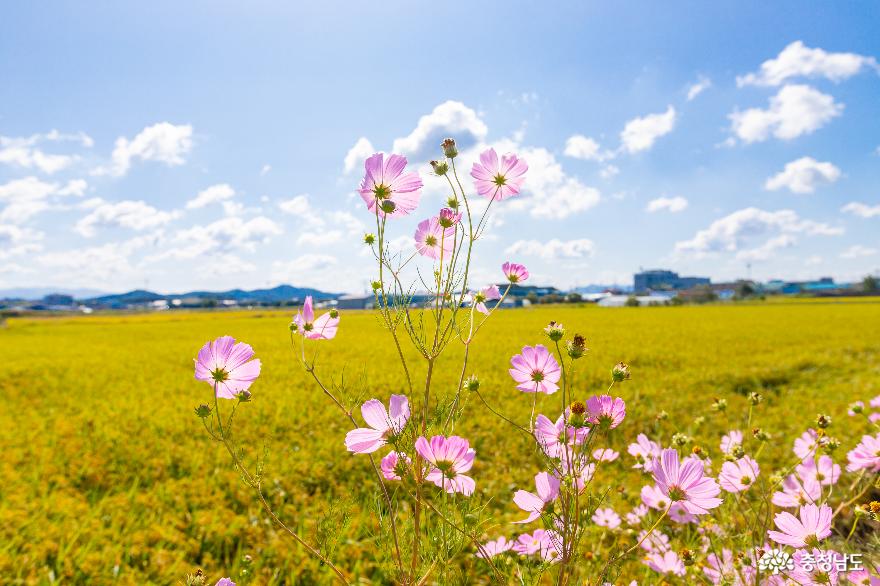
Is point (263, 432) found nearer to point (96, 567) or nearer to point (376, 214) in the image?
point (96, 567)

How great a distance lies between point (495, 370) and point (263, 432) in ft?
14.0

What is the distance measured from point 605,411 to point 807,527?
2.01 feet

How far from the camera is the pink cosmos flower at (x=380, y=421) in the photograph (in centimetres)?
92

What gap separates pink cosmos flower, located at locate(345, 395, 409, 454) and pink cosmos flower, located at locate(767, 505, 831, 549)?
90cm

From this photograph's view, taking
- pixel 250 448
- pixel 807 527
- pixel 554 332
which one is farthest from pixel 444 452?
pixel 250 448

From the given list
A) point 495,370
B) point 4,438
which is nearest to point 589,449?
point 4,438

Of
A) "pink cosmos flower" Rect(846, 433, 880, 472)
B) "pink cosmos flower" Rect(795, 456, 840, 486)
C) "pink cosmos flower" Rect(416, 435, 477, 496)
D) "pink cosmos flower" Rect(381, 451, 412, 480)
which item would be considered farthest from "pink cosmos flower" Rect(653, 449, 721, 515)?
"pink cosmos flower" Rect(795, 456, 840, 486)

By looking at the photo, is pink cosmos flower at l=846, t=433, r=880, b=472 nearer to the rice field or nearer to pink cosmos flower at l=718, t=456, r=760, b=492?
pink cosmos flower at l=718, t=456, r=760, b=492

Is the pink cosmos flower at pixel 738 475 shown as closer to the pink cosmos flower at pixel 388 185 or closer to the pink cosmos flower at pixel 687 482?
the pink cosmos flower at pixel 687 482

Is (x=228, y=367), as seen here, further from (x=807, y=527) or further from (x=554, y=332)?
(x=807, y=527)

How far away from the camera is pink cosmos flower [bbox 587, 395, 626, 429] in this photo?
875mm

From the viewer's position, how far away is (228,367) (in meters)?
0.91

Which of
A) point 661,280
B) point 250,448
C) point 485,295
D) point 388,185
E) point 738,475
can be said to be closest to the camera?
point 388,185

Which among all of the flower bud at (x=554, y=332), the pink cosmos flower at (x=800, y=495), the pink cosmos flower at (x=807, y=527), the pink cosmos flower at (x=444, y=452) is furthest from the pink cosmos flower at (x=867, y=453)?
the pink cosmos flower at (x=444, y=452)
